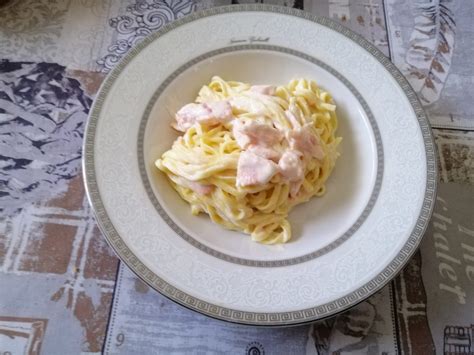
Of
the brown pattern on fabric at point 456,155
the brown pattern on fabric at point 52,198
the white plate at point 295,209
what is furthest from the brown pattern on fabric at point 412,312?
the brown pattern on fabric at point 52,198

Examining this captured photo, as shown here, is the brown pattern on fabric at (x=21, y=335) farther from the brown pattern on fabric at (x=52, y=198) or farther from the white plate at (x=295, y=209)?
the white plate at (x=295, y=209)

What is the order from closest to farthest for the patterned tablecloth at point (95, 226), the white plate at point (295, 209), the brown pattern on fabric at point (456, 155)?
the white plate at point (295, 209) → the patterned tablecloth at point (95, 226) → the brown pattern on fabric at point (456, 155)

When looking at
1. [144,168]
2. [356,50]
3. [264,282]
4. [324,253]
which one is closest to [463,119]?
[356,50]

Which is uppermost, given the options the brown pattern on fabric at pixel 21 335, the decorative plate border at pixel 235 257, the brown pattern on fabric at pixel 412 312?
the decorative plate border at pixel 235 257

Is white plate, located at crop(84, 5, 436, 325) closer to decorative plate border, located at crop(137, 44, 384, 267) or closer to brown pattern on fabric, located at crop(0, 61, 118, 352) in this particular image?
decorative plate border, located at crop(137, 44, 384, 267)

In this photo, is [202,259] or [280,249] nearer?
[202,259]

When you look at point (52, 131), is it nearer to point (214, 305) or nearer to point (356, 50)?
point (214, 305)

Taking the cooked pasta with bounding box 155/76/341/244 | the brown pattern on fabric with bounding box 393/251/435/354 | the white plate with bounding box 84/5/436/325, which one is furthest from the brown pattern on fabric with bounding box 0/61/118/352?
the brown pattern on fabric with bounding box 393/251/435/354

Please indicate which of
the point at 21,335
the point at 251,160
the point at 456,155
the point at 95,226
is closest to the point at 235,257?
the point at 251,160
